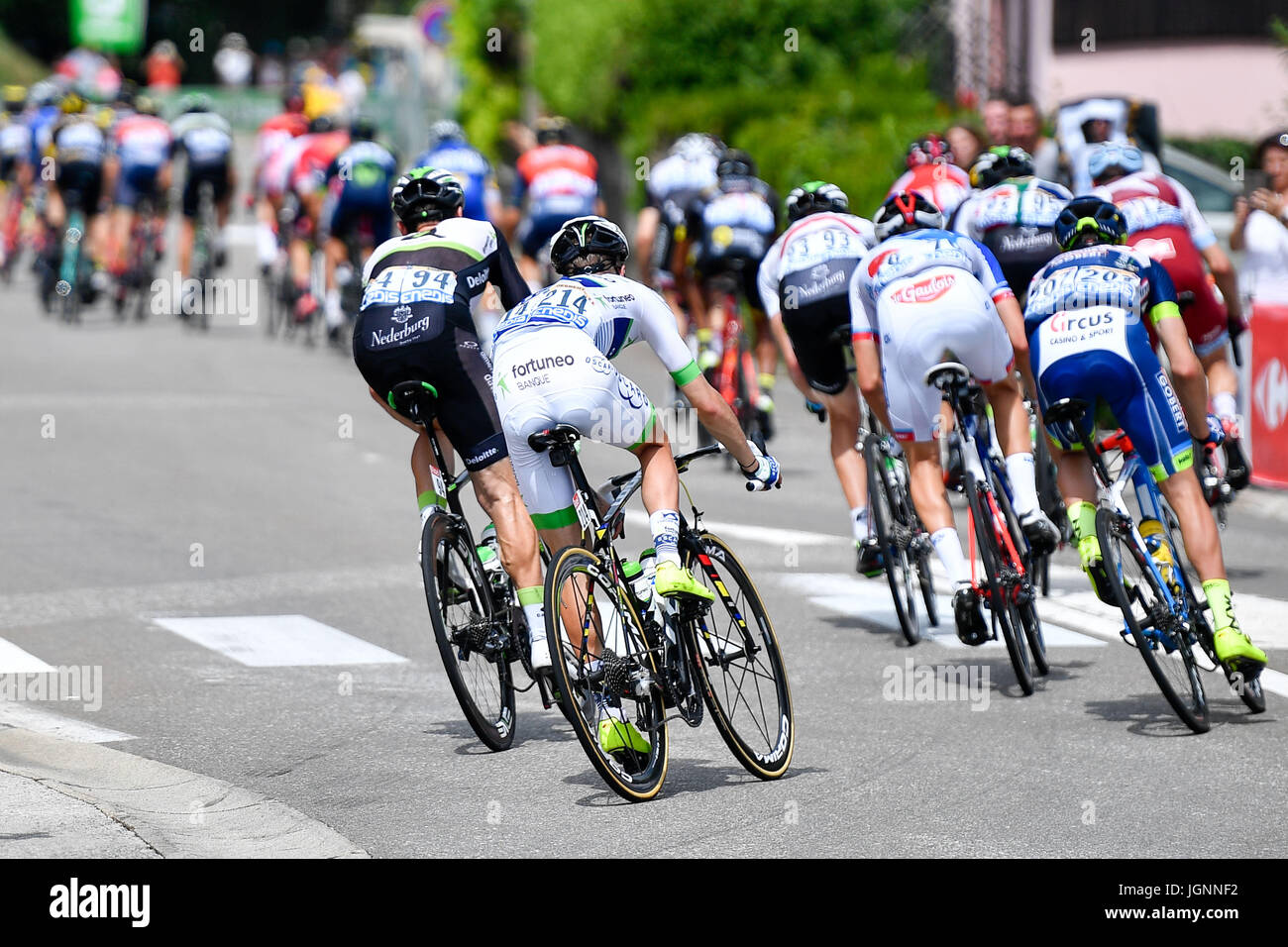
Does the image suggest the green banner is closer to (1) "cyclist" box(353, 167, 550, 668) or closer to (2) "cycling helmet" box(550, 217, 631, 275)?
(1) "cyclist" box(353, 167, 550, 668)

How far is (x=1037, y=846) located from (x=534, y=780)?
1.79 meters

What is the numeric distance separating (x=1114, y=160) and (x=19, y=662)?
567 cm

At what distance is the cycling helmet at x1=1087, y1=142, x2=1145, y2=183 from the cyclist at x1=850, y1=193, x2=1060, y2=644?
2.06 metres

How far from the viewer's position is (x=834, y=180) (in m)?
19.8

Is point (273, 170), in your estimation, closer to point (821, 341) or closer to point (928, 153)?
point (928, 153)

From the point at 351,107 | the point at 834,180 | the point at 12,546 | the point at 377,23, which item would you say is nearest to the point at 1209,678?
the point at 12,546

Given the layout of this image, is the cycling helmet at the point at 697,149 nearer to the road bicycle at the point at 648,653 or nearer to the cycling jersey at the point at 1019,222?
the cycling jersey at the point at 1019,222

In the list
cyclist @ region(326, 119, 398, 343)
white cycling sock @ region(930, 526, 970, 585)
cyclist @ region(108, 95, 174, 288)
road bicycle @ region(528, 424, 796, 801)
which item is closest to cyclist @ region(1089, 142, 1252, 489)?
white cycling sock @ region(930, 526, 970, 585)

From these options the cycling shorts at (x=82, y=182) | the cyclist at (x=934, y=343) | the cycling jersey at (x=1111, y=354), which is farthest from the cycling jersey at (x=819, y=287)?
the cycling shorts at (x=82, y=182)

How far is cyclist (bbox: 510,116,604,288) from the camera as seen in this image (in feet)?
64.5

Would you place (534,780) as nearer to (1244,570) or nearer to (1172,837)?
(1172,837)

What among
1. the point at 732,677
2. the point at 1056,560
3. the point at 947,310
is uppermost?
the point at 947,310

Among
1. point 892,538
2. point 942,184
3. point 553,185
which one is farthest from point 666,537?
point 553,185

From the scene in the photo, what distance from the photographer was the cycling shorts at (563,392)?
23.5 ft
